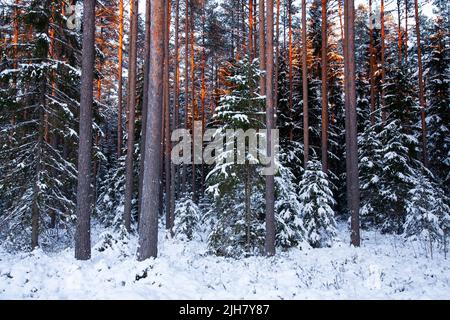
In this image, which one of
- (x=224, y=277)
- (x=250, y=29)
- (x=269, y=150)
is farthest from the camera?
(x=250, y=29)

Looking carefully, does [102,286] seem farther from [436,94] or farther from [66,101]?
[436,94]

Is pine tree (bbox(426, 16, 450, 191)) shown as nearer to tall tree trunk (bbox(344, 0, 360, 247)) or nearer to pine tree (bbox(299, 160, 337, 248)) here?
tall tree trunk (bbox(344, 0, 360, 247))

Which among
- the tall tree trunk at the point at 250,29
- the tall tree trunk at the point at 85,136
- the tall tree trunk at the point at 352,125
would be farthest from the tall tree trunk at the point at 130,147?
the tall tree trunk at the point at 352,125

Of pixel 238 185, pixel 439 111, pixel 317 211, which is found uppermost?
pixel 439 111

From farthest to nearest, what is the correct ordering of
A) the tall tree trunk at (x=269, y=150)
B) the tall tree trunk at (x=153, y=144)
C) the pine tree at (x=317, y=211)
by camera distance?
the pine tree at (x=317, y=211)
the tall tree trunk at (x=269, y=150)
the tall tree trunk at (x=153, y=144)

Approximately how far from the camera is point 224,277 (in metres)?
7.67

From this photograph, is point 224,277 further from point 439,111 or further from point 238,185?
point 439,111

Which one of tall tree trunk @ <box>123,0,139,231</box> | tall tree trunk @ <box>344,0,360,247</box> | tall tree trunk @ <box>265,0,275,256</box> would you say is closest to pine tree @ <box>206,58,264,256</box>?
tall tree trunk @ <box>265,0,275,256</box>

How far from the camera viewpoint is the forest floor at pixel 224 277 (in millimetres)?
6273

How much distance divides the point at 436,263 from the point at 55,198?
1292 cm

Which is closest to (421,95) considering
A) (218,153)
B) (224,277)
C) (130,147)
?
(218,153)

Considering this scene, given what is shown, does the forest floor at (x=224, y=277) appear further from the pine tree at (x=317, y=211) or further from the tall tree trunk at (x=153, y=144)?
the pine tree at (x=317, y=211)
